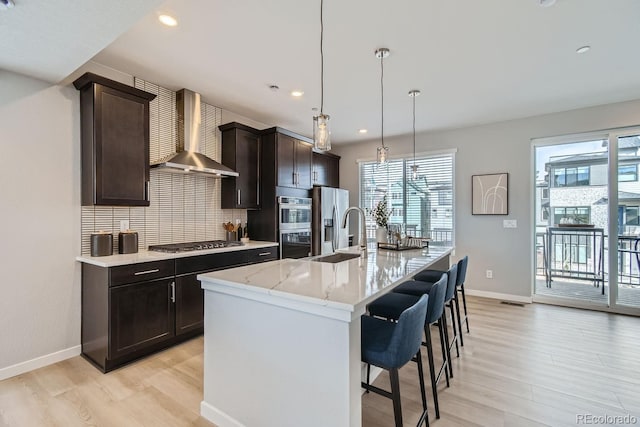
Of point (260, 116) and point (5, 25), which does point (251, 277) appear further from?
point (260, 116)

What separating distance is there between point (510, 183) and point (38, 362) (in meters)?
5.87

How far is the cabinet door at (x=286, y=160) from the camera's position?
4.11m

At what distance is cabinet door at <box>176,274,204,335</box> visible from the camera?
288 cm

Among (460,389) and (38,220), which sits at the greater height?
(38,220)

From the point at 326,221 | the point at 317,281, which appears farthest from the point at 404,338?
the point at 326,221

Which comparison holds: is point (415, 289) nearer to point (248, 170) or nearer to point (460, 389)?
point (460, 389)

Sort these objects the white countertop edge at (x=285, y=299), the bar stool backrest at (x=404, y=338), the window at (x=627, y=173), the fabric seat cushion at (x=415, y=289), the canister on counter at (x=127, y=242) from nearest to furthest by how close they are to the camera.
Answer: the white countertop edge at (x=285, y=299) → the bar stool backrest at (x=404, y=338) → the fabric seat cushion at (x=415, y=289) → the canister on counter at (x=127, y=242) → the window at (x=627, y=173)

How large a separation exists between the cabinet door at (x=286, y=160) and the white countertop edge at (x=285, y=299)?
245cm

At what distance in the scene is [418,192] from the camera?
5.26 m

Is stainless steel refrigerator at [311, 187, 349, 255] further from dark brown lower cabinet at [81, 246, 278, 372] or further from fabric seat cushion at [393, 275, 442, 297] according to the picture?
fabric seat cushion at [393, 275, 442, 297]

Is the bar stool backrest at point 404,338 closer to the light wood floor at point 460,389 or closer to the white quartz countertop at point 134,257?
the light wood floor at point 460,389

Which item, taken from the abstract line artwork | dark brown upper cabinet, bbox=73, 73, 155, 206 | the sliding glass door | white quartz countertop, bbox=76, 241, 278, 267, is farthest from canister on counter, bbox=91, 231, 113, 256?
the sliding glass door

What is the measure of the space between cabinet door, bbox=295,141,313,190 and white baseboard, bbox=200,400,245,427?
3.08m

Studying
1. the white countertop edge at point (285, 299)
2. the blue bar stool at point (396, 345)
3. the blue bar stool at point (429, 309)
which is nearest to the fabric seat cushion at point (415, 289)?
the blue bar stool at point (429, 309)
